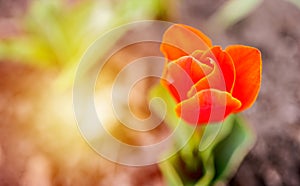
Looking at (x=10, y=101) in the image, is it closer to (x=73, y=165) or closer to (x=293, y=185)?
(x=73, y=165)

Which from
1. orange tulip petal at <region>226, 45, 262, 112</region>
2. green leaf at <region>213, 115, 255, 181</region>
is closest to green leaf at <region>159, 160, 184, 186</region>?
green leaf at <region>213, 115, 255, 181</region>

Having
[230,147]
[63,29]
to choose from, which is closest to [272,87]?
[230,147]

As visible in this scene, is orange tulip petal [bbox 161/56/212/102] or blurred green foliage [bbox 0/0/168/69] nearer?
orange tulip petal [bbox 161/56/212/102]

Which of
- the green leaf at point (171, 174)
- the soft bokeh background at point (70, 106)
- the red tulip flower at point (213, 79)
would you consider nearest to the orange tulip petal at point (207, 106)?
the red tulip flower at point (213, 79)

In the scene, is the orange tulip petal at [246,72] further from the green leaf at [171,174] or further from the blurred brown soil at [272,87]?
the blurred brown soil at [272,87]

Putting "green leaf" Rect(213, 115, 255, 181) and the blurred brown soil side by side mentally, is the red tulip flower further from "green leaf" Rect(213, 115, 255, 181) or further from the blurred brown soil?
the blurred brown soil

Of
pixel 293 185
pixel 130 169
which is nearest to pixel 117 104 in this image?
pixel 130 169
